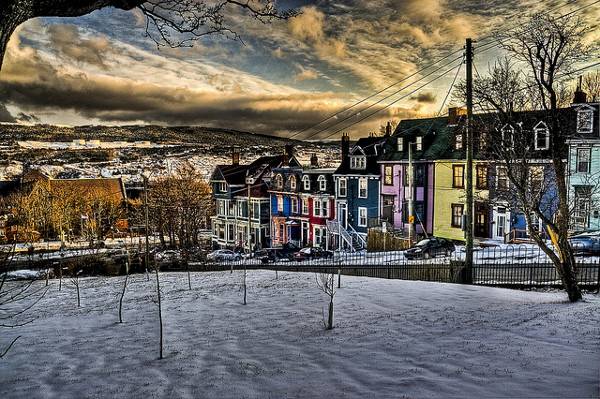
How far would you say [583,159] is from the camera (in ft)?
90.9

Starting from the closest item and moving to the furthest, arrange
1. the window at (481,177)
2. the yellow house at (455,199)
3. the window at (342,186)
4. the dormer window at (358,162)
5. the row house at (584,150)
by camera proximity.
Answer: the row house at (584,150) < the window at (481,177) < the yellow house at (455,199) < the dormer window at (358,162) < the window at (342,186)

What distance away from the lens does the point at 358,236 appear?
122 ft

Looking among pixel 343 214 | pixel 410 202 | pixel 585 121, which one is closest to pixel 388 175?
pixel 410 202

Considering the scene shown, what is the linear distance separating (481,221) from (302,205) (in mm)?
17154

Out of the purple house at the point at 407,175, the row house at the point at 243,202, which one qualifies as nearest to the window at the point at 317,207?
the purple house at the point at 407,175

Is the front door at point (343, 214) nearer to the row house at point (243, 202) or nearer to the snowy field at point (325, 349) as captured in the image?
the row house at point (243, 202)

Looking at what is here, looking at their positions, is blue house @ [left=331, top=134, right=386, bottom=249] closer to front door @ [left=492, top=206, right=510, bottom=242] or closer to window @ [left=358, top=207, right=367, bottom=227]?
window @ [left=358, top=207, right=367, bottom=227]

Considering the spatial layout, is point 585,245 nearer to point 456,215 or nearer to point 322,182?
point 456,215

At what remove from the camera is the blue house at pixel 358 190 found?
37.5 meters

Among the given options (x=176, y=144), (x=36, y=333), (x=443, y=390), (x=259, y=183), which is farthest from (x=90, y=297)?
(x=176, y=144)

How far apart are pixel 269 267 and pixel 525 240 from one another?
16734mm

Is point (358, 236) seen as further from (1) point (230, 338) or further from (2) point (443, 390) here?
(2) point (443, 390)

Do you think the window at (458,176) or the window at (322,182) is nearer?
the window at (458,176)

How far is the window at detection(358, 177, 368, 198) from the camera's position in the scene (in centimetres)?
3812
